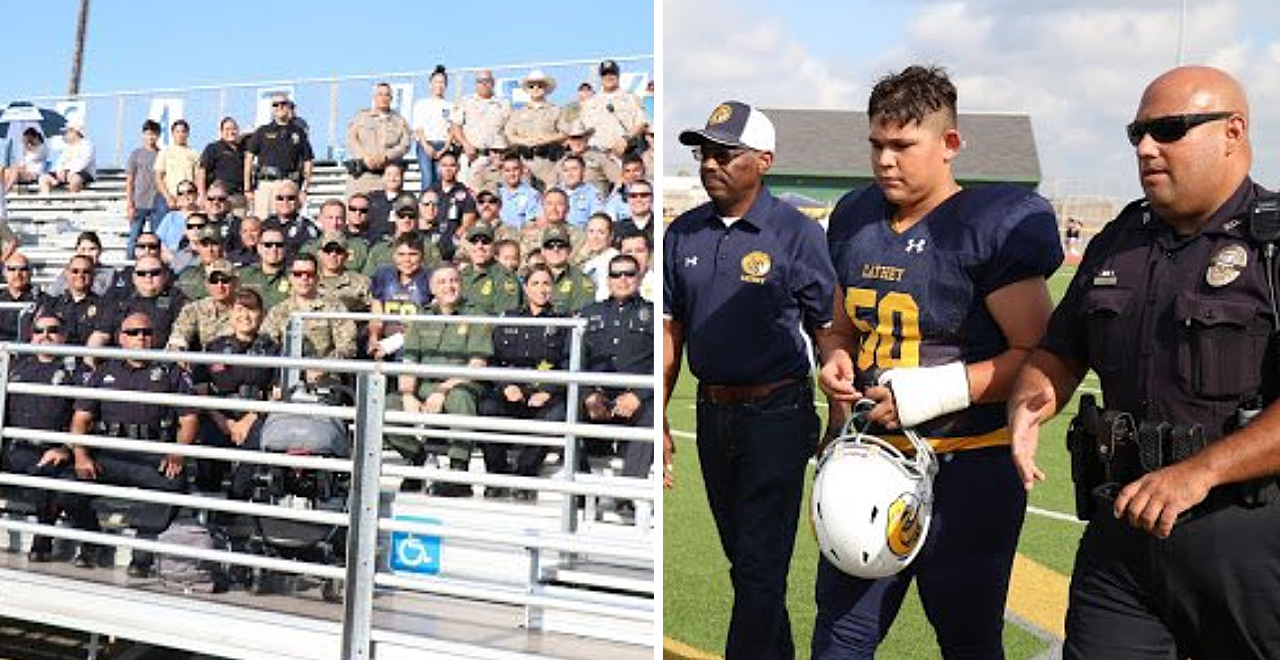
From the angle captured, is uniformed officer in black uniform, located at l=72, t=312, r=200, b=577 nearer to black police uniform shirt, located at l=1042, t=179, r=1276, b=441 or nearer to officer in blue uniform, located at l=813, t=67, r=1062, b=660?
officer in blue uniform, located at l=813, t=67, r=1062, b=660

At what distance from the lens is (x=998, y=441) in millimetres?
3889

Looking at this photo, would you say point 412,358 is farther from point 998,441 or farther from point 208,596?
point 998,441

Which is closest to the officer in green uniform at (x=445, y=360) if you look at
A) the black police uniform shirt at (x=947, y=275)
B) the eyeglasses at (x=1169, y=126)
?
the black police uniform shirt at (x=947, y=275)

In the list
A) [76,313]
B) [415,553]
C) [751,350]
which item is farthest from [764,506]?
[76,313]

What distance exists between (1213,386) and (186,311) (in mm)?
6888

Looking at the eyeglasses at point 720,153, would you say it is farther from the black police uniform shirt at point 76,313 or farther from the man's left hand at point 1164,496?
the black police uniform shirt at point 76,313

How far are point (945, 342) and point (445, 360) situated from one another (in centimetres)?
479

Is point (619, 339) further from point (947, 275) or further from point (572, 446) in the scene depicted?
point (947, 275)

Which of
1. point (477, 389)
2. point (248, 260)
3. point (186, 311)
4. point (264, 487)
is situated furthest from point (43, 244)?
point (264, 487)

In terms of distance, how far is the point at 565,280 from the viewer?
885 centimetres

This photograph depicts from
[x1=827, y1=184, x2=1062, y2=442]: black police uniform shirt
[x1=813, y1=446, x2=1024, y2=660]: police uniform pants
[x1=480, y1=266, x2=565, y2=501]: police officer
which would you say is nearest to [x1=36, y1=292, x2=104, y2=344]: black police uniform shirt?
[x1=480, y1=266, x2=565, y2=501]: police officer

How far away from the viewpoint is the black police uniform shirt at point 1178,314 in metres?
3.06

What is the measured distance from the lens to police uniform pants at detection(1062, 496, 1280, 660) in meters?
3.04

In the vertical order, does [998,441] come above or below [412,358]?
below
